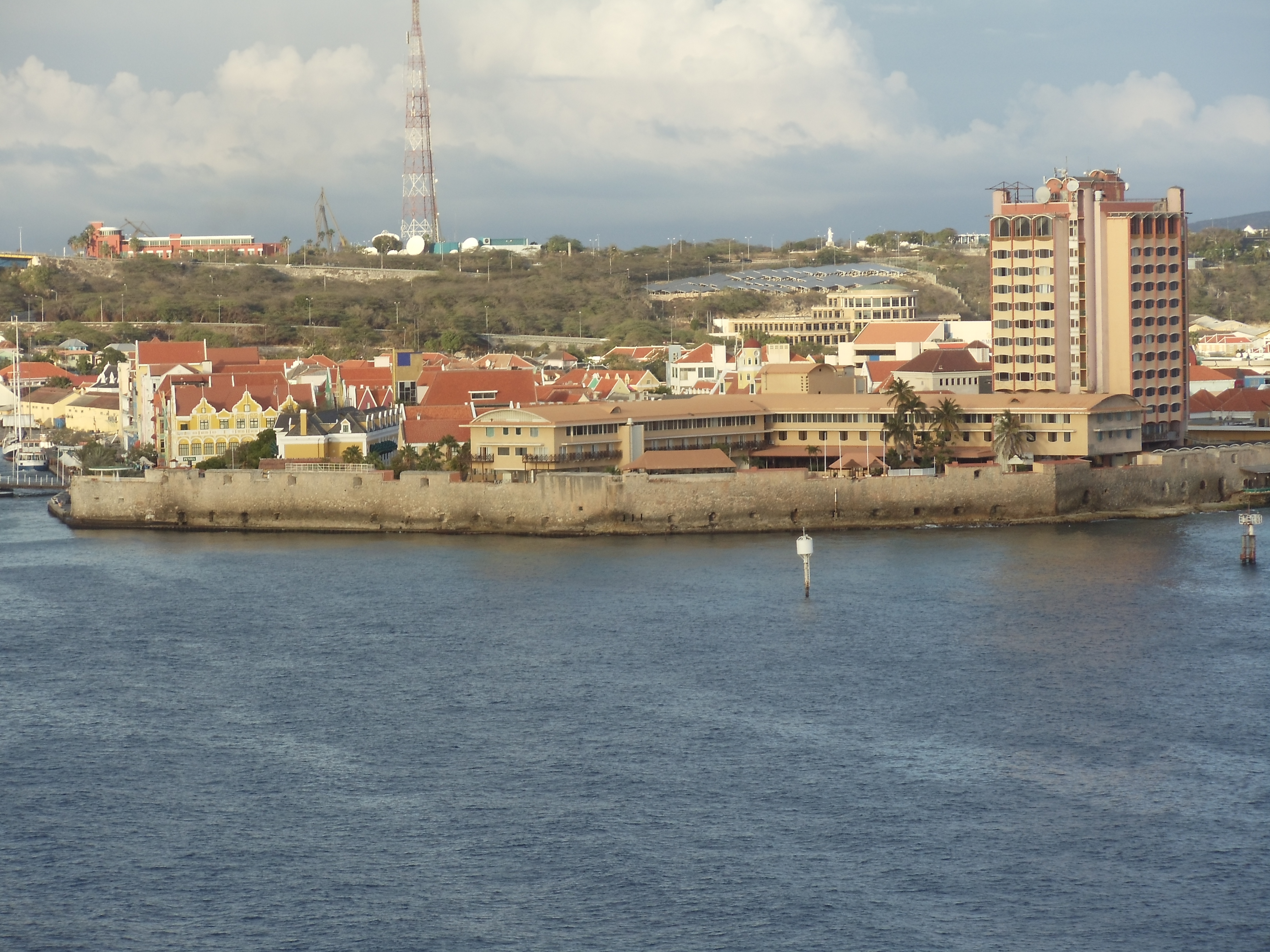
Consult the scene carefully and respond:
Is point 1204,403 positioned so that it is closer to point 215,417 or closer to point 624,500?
point 624,500

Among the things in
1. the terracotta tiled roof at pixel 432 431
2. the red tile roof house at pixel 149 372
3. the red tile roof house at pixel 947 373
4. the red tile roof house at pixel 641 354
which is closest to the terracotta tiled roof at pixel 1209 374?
the red tile roof house at pixel 947 373

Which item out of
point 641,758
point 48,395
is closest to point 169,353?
point 48,395

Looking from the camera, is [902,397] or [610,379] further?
[610,379]

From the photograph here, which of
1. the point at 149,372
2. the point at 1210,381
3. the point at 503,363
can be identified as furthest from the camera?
the point at 503,363

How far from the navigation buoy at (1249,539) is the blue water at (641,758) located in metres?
0.74

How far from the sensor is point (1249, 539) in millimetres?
36188

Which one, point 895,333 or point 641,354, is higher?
point 895,333

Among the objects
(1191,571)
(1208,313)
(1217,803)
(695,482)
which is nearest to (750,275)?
(1208,313)

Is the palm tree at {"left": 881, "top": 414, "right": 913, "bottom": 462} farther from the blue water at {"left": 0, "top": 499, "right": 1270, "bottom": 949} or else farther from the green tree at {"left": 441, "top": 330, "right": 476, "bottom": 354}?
the green tree at {"left": 441, "top": 330, "right": 476, "bottom": 354}

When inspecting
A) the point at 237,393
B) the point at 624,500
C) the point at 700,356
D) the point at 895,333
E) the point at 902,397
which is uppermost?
the point at 895,333

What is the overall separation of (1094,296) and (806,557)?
60.4 ft

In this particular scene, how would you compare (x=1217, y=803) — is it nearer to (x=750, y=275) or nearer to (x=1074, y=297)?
(x=1074, y=297)

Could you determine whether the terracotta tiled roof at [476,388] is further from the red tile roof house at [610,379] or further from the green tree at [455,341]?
the green tree at [455,341]

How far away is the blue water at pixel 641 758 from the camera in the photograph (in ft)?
58.7
